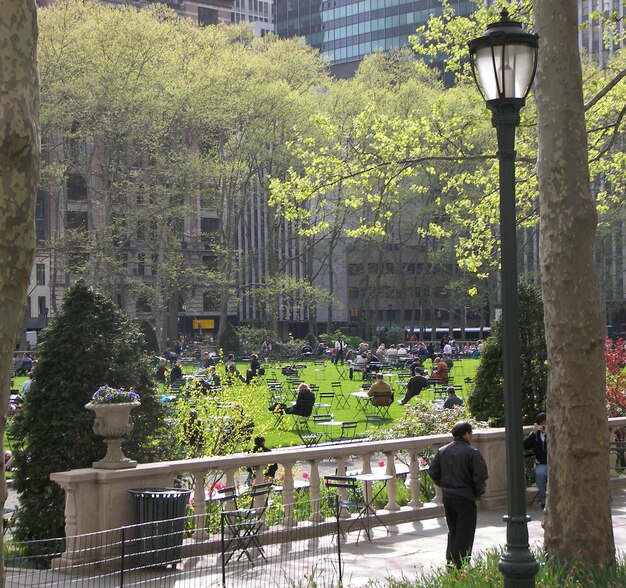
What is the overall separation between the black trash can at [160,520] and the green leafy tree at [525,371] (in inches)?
279

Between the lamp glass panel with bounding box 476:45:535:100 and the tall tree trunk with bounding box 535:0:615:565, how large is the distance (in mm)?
3027

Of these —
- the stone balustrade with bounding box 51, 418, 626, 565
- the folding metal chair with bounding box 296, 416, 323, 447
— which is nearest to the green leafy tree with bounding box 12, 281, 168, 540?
the stone balustrade with bounding box 51, 418, 626, 565

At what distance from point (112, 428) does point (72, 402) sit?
1350 millimetres

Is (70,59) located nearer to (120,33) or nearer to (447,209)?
(120,33)

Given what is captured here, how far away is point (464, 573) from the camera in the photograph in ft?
28.4

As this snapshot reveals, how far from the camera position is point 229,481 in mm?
12742

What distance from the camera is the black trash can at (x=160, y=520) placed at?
11.0 m

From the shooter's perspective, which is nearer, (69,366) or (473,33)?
(69,366)

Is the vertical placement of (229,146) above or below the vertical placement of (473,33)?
above

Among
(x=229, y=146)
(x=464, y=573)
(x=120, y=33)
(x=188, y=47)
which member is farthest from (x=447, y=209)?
(x=229, y=146)

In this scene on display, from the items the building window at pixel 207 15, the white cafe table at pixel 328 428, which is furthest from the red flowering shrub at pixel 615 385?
the building window at pixel 207 15

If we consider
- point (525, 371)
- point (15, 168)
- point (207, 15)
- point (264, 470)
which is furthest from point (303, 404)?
point (207, 15)

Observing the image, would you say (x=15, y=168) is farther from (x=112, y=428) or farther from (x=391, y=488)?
(x=391, y=488)

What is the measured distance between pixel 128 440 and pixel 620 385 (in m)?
12.0
